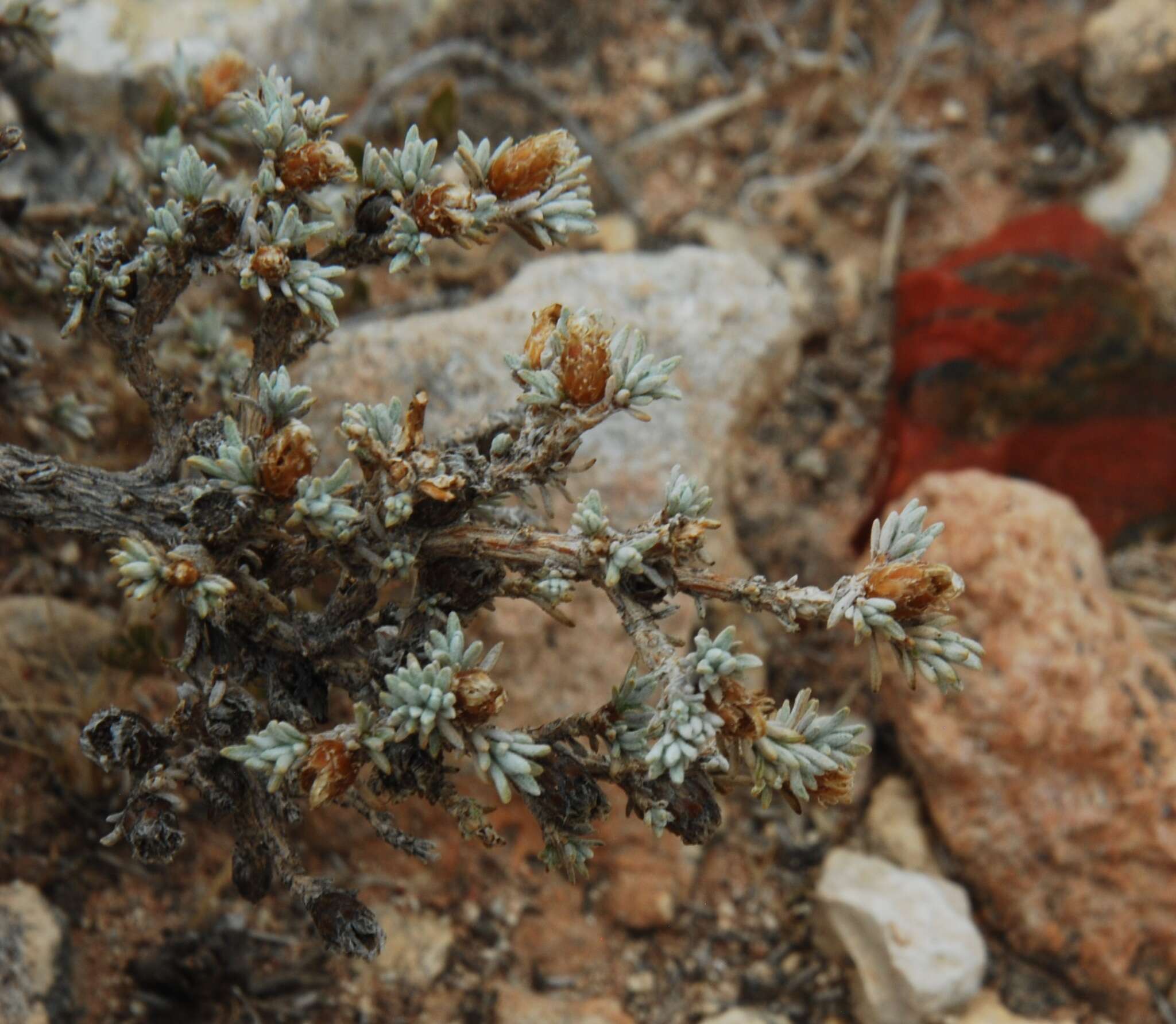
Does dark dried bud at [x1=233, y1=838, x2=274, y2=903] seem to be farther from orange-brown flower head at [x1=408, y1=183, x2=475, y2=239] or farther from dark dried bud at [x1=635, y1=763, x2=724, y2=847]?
orange-brown flower head at [x1=408, y1=183, x2=475, y2=239]

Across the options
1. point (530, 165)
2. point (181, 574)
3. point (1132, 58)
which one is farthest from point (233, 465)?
point (1132, 58)

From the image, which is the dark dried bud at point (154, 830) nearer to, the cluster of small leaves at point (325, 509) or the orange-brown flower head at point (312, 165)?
the cluster of small leaves at point (325, 509)

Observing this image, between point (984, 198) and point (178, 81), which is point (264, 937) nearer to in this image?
point (178, 81)

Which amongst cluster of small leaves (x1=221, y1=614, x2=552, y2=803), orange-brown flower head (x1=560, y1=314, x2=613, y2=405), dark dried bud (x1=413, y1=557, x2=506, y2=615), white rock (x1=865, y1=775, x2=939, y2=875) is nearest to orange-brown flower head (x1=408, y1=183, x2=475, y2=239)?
orange-brown flower head (x1=560, y1=314, x2=613, y2=405)

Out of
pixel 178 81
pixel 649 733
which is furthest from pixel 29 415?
pixel 649 733

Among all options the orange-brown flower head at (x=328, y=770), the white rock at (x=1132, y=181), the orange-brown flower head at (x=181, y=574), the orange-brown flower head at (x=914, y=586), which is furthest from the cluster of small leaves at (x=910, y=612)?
the white rock at (x=1132, y=181)

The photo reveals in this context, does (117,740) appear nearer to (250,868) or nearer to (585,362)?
(250,868)
